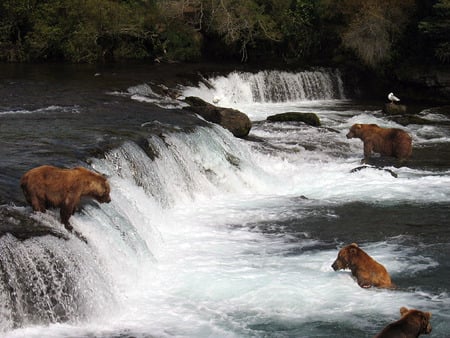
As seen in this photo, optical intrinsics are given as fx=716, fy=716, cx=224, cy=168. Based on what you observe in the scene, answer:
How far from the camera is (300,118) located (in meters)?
18.9

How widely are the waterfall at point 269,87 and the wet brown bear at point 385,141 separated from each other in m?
8.77

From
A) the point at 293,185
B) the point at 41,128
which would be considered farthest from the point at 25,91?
the point at 293,185

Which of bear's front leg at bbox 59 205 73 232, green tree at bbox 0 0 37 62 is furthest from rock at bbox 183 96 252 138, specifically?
green tree at bbox 0 0 37 62

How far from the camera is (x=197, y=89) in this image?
22.8 meters

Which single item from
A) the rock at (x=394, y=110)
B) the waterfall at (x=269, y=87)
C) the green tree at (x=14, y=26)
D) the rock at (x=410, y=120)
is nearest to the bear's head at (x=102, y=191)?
the rock at (x=410, y=120)

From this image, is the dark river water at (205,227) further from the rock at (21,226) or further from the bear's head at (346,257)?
the bear's head at (346,257)

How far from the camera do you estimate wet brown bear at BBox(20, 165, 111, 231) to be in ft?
23.7

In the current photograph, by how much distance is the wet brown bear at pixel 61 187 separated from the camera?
7.23 m

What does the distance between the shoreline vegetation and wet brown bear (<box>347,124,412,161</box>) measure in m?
11.4

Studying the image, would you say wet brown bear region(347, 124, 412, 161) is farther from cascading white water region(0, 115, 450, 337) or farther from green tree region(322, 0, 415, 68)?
green tree region(322, 0, 415, 68)

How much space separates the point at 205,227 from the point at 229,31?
61.1 feet

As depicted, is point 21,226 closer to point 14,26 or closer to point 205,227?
point 205,227

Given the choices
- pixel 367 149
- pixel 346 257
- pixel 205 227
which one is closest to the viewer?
pixel 346 257

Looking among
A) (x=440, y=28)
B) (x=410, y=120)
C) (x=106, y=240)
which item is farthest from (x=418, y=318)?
(x=440, y=28)
